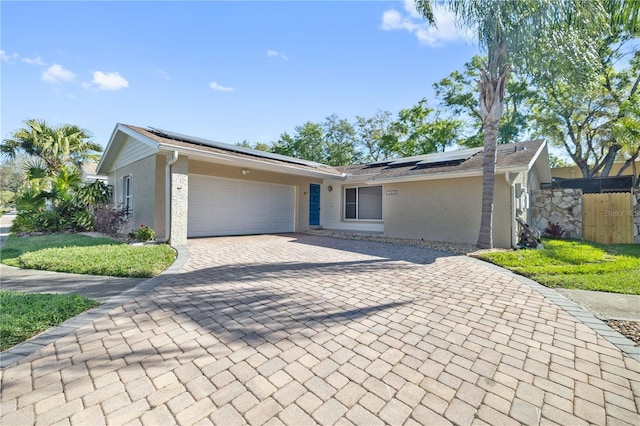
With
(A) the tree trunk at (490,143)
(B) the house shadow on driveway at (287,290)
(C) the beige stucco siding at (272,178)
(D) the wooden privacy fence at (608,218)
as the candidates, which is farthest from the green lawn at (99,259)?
(D) the wooden privacy fence at (608,218)

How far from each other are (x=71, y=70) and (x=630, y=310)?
50.6ft

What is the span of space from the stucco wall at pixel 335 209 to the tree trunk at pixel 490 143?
19.9 feet

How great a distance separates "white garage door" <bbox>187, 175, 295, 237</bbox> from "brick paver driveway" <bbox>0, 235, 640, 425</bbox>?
7383mm

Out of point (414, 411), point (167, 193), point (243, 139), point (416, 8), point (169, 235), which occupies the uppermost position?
point (243, 139)

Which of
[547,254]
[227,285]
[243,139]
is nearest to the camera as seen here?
[227,285]

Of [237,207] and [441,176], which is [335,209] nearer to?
[237,207]

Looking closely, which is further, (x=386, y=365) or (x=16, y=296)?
(x=16, y=296)

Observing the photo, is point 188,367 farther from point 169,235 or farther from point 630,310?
point 169,235

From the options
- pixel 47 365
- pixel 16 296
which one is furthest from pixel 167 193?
pixel 47 365

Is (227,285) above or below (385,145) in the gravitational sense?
below

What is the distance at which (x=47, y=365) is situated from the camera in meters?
2.49

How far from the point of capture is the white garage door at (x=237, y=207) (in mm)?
11367

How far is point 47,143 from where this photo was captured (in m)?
17.0

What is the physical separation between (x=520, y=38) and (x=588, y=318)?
7.49 meters
